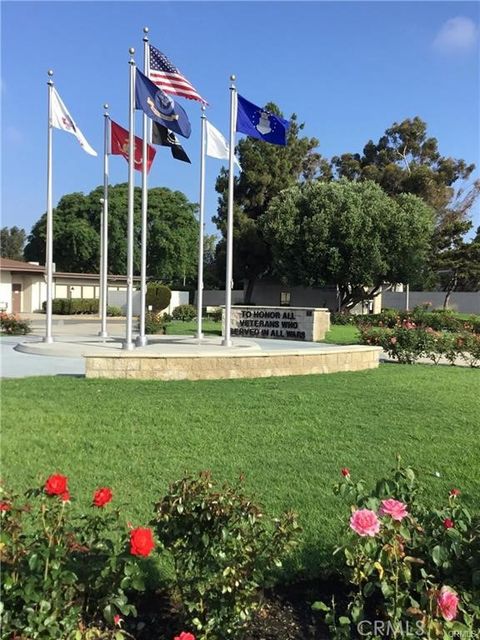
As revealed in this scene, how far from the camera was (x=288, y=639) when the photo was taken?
2.54m

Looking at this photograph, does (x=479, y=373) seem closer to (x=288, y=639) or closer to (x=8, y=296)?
(x=288, y=639)

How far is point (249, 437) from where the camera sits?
18.9ft

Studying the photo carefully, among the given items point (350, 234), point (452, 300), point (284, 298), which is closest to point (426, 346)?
point (350, 234)

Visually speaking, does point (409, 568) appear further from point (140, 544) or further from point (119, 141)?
point (119, 141)

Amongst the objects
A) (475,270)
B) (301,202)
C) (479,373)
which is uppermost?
(301,202)

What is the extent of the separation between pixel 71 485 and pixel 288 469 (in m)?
1.72

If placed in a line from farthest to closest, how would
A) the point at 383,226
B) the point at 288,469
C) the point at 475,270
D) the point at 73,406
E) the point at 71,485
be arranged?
the point at 475,270 < the point at 383,226 < the point at 73,406 < the point at 288,469 < the point at 71,485

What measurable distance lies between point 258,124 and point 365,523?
43.8 feet

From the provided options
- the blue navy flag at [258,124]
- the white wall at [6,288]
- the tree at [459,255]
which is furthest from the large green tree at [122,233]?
the blue navy flag at [258,124]

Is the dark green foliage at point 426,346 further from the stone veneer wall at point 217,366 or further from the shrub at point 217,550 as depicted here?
the shrub at point 217,550

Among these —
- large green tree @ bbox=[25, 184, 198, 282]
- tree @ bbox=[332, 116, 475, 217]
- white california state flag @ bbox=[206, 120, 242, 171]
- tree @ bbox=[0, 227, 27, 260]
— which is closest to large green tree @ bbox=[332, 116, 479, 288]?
tree @ bbox=[332, 116, 475, 217]

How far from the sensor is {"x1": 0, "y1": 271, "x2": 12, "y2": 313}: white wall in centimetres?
4106

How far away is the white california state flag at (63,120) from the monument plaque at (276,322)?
7532 mm

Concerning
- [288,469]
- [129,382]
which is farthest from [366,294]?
[288,469]
